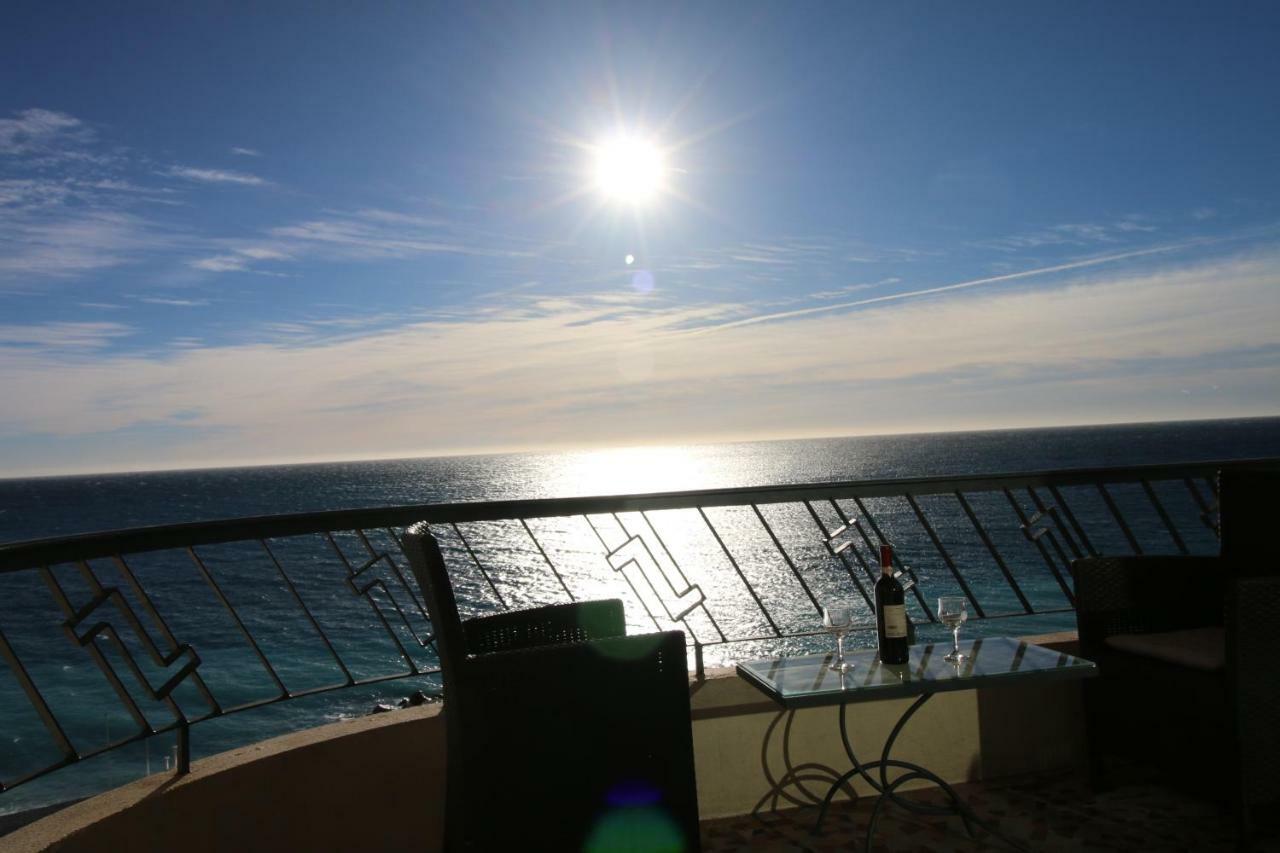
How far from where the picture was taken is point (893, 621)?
2496mm

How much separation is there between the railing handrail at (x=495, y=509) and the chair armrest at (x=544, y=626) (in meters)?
0.41

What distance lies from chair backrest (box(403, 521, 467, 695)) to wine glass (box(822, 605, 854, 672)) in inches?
44.5

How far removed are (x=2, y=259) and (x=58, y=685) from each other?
160 feet

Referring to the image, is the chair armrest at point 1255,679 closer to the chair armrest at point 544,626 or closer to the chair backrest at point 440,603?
the chair armrest at point 544,626

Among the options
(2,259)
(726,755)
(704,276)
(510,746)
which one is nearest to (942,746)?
(726,755)

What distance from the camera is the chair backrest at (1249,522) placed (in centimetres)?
309

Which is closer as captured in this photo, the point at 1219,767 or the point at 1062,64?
the point at 1219,767

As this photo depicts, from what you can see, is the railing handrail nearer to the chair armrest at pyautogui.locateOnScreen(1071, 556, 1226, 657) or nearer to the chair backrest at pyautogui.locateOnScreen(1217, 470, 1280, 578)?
the chair backrest at pyautogui.locateOnScreen(1217, 470, 1280, 578)

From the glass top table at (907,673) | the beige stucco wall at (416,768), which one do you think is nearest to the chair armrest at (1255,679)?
the glass top table at (907,673)

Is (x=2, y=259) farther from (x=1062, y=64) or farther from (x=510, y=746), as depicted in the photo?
(x=510, y=746)

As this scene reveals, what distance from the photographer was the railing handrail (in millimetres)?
2090

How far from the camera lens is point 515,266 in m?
34.1

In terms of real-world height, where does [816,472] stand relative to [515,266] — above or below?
below

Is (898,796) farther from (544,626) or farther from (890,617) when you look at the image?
(544,626)
